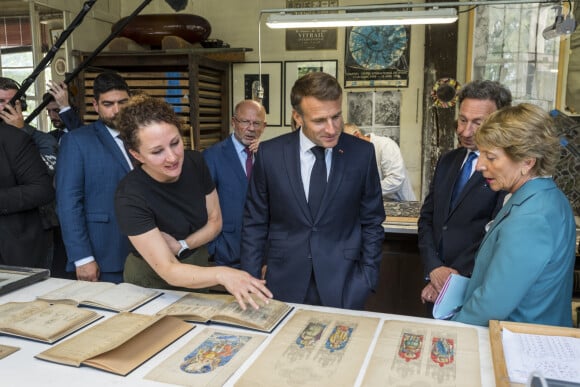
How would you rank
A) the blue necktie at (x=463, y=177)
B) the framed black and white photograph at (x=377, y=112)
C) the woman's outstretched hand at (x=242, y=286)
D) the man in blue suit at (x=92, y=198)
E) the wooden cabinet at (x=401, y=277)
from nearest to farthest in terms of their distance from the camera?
the woman's outstretched hand at (x=242, y=286) < the blue necktie at (x=463, y=177) < the man in blue suit at (x=92, y=198) < the wooden cabinet at (x=401, y=277) < the framed black and white photograph at (x=377, y=112)

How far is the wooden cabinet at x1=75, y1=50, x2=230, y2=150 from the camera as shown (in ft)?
16.1

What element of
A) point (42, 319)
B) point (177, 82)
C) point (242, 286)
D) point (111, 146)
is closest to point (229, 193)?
point (111, 146)

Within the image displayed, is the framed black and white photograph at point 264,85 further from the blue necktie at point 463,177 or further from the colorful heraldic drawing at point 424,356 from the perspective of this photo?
the colorful heraldic drawing at point 424,356

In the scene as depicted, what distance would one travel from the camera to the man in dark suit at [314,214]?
7.32 feet

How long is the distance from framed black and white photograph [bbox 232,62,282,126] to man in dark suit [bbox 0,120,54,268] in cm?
285

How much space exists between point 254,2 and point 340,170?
3.70m

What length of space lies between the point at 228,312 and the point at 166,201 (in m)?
0.55

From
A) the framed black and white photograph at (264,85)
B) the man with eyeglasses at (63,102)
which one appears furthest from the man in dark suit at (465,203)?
the framed black and white photograph at (264,85)

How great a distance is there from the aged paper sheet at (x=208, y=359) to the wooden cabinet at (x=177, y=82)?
350 cm

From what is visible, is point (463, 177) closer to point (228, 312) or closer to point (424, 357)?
point (424, 357)

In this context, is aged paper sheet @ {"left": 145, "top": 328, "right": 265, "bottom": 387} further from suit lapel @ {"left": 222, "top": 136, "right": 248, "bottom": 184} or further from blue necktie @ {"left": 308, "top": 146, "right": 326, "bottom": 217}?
suit lapel @ {"left": 222, "top": 136, "right": 248, "bottom": 184}

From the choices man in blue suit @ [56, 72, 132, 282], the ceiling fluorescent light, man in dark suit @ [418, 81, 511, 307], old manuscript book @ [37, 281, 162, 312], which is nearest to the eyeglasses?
the ceiling fluorescent light

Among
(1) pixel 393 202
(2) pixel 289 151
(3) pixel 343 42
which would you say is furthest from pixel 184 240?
(3) pixel 343 42

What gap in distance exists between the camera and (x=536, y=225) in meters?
1.56
